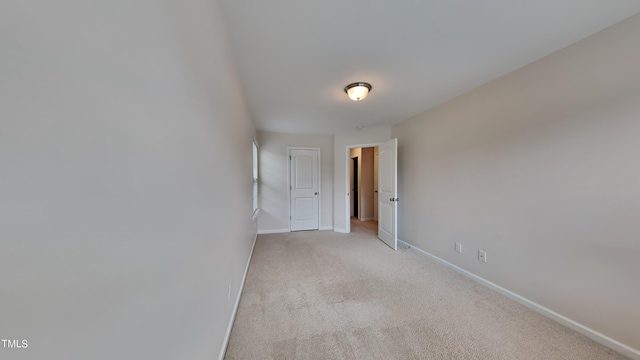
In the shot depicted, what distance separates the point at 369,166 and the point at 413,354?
494 centimetres

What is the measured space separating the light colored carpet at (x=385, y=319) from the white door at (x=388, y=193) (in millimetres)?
776

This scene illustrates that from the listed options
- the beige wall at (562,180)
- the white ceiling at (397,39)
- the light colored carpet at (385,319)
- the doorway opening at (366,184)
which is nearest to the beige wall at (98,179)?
the white ceiling at (397,39)

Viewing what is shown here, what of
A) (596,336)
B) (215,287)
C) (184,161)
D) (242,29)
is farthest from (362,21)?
(596,336)

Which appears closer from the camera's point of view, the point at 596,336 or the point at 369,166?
the point at 596,336

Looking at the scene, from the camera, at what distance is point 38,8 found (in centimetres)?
32

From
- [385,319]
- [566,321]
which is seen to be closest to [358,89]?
[385,319]

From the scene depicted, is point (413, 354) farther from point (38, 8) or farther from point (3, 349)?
point (38, 8)

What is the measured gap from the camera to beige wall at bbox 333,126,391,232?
4.32 m

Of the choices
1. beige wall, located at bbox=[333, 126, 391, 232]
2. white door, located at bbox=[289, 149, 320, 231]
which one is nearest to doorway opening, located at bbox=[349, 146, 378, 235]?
beige wall, located at bbox=[333, 126, 391, 232]

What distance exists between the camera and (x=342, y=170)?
4.53 meters

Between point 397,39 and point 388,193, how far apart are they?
2598 millimetres

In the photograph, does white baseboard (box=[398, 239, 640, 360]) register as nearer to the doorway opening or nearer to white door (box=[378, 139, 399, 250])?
white door (box=[378, 139, 399, 250])

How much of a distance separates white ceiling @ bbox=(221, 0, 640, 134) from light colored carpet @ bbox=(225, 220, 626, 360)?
2.23m

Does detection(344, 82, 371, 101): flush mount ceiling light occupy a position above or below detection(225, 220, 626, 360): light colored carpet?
above
